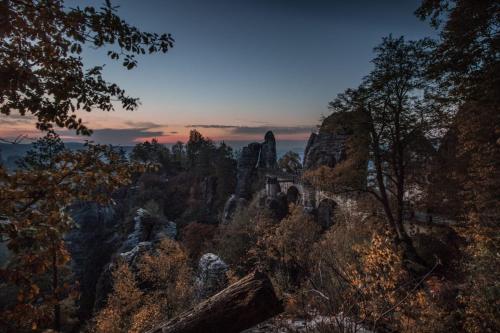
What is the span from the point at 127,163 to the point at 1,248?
3565 inches

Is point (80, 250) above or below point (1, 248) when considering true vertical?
above

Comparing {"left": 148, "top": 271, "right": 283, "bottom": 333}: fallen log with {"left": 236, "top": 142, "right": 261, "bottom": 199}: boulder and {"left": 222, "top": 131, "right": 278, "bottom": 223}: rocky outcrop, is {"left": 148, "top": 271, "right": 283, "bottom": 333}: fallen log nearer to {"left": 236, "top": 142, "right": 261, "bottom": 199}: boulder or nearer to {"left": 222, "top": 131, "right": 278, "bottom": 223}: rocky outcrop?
{"left": 222, "top": 131, "right": 278, "bottom": 223}: rocky outcrop

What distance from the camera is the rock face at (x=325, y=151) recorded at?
37.8 m

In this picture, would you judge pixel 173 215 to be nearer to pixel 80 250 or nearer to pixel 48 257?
pixel 80 250

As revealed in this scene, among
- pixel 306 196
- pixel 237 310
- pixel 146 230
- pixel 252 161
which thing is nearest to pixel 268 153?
pixel 252 161

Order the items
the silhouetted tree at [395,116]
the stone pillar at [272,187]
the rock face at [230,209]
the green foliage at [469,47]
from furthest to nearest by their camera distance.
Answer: the rock face at [230,209] → the stone pillar at [272,187] → the silhouetted tree at [395,116] → the green foliage at [469,47]

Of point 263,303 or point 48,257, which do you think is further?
point 263,303

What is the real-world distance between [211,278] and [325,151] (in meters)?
26.7

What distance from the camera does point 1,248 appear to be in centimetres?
6725

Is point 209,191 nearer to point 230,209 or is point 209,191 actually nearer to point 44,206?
point 230,209

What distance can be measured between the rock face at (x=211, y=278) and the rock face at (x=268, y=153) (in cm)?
3499

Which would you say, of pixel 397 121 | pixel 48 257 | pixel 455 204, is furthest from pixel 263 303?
pixel 455 204

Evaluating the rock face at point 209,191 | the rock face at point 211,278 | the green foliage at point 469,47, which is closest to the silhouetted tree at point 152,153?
the rock face at point 209,191

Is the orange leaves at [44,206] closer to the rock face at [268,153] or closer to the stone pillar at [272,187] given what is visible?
the stone pillar at [272,187]
